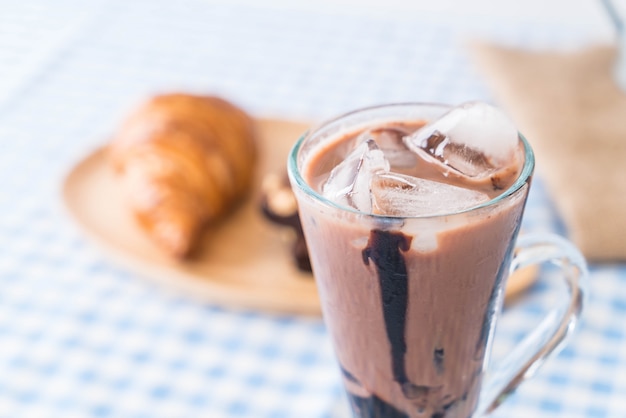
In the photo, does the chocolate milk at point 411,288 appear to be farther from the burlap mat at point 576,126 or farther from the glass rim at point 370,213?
the burlap mat at point 576,126

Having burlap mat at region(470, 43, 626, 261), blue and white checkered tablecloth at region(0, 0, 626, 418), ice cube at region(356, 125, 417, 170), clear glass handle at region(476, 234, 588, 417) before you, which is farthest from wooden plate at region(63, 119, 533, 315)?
ice cube at region(356, 125, 417, 170)

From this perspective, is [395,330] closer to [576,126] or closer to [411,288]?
[411,288]

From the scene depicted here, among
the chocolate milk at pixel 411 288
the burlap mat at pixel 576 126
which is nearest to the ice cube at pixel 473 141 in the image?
the chocolate milk at pixel 411 288

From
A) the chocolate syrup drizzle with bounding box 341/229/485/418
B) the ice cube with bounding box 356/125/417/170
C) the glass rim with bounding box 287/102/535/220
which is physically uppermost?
the glass rim with bounding box 287/102/535/220

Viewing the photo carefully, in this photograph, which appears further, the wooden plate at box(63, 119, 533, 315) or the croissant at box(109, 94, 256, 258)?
the croissant at box(109, 94, 256, 258)

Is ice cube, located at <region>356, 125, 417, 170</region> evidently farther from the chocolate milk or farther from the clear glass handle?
the clear glass handle

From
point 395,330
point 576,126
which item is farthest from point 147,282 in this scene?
point 576,126
